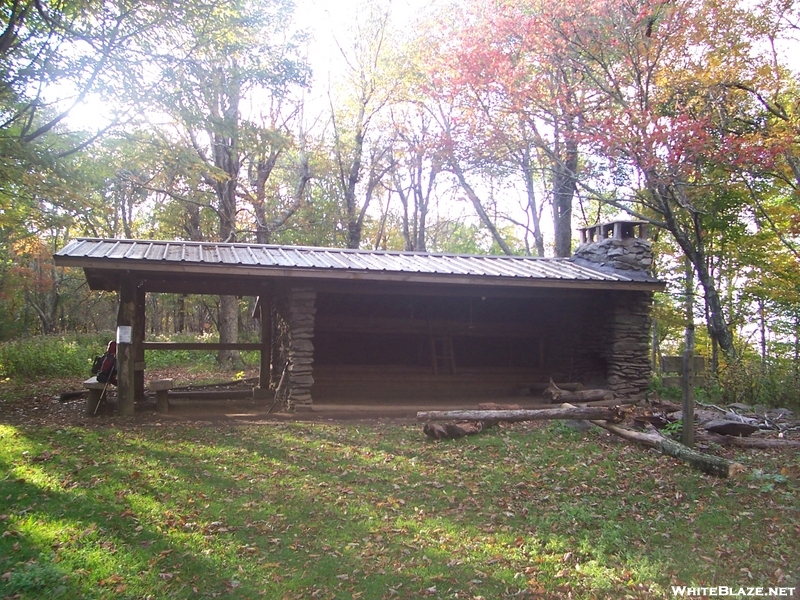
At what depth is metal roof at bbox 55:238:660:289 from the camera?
9.30 meters

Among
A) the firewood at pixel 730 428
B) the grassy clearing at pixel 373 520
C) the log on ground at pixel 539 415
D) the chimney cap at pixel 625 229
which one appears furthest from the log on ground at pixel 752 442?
the chimney cap at pixel 625 229

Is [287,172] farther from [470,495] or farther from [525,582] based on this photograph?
[525,582]

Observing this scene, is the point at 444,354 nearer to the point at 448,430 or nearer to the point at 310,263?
the point at 310,263

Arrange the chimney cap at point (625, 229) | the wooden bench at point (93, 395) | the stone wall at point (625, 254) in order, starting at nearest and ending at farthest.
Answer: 1. the wooden bench at point (93, 395)
2. the stone wall at point (625, 254)
3. the chimney cap at point (625, 229)

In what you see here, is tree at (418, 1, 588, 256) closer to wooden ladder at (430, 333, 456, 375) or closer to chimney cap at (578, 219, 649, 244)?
chimney cap at (578, 219, 649, 244)

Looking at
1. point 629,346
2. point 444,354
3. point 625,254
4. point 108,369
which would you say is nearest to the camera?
point 108,369

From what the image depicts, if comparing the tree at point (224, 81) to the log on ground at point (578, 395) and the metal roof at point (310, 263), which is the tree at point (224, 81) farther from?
the log on ground at point (578, 395)

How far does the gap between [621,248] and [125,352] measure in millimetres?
10387

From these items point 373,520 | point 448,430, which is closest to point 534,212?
point 448,430

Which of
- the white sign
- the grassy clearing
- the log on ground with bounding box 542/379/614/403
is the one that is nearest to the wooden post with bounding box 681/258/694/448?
the grassy clearing

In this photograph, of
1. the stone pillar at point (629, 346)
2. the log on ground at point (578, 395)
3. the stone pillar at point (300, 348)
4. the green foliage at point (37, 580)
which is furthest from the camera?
the stone pillar at point (629, 346)

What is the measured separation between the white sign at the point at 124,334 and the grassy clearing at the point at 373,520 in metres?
1.91

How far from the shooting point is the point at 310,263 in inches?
405

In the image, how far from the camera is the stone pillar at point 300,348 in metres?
10.6
